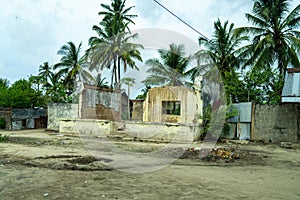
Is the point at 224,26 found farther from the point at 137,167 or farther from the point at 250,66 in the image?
the point at 137,167

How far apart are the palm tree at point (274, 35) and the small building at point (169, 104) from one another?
5.12 metres

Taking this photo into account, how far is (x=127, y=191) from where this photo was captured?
4.47m

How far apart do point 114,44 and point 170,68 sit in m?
5.66

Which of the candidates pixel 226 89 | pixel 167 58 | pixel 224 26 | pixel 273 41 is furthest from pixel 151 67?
pixel 273 41

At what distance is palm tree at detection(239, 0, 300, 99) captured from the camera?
56.6 ft

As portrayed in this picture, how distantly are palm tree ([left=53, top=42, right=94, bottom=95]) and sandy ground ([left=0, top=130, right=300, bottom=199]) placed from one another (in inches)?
794

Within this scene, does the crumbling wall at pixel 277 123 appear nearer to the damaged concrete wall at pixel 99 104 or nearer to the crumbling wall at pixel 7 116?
the damaged concrete wall at pixel 99 104

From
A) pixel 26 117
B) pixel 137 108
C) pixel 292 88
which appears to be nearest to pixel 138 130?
→ pixel 292 88

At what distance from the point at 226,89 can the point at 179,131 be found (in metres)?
A: 6.86

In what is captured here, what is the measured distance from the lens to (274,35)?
18.1 m

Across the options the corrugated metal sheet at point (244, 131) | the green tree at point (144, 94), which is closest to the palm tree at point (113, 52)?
the green tree at point (144, 94)

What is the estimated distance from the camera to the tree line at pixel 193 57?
17344 millimetres

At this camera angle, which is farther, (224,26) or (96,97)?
(224,26)

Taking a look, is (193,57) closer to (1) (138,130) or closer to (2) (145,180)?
(1) (138,130)
